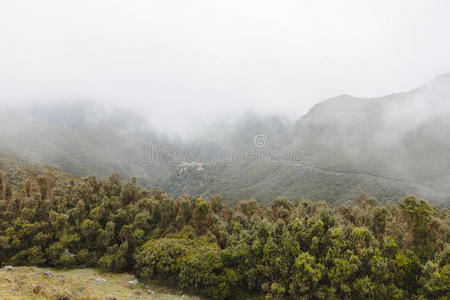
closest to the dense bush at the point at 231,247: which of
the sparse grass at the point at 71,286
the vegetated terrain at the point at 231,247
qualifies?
the vegetated terrain at the point at 231,247

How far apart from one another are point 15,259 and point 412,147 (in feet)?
792

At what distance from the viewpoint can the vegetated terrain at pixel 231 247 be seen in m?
20.1

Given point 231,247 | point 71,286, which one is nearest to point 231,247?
point 231,247

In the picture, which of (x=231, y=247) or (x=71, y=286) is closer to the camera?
(x=71, y=286)

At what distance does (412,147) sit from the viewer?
188250 millimetres

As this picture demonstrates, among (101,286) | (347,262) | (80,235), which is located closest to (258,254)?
(347,262)

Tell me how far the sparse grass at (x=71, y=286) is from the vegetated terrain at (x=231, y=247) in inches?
62.5

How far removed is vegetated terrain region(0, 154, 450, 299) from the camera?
2006cm

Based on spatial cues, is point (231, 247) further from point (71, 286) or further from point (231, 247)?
point (71, 286)

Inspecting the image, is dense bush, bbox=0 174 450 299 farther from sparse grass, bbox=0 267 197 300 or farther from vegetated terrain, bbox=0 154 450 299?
sparse grass, bbox=0 267 197 300

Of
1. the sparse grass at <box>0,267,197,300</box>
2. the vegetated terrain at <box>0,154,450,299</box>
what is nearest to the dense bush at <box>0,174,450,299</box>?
the vegetated terrain at <box>0,154,450,299</box>

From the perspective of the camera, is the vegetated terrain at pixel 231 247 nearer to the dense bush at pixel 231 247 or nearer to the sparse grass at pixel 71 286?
the dense bush at pixel 231 247

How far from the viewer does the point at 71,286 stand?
1742cm

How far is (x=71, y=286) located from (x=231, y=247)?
14.5 m
